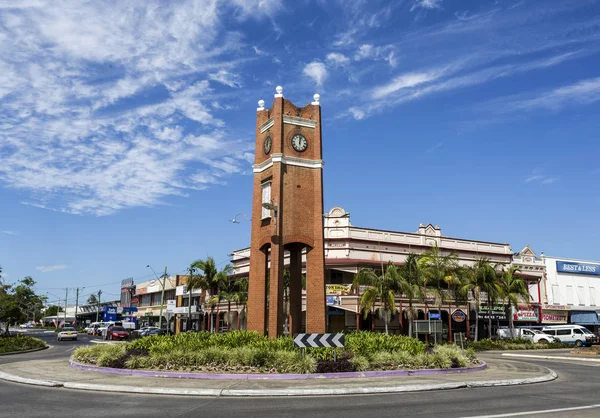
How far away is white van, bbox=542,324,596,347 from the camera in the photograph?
48719mm

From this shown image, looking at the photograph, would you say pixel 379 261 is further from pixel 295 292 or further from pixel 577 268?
pixel 577 268

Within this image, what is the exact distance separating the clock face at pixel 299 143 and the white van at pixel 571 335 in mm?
35336

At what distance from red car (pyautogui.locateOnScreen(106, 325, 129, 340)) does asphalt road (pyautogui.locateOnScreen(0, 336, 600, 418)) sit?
130ft

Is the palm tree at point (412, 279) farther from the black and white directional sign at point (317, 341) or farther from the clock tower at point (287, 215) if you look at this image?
the black and white directional sign at point (317, 341)

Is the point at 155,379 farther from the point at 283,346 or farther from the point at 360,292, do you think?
the point at 360,292

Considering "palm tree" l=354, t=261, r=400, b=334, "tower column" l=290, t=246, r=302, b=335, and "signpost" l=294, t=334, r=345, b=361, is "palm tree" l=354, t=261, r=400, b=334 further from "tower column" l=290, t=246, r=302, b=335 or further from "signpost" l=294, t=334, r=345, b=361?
"signpost" l=294, t=334, r=345, b=361

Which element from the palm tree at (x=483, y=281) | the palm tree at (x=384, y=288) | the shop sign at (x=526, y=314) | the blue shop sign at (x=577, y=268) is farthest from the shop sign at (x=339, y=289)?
the blue shop sign at (x=577, y=268)

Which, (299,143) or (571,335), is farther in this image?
(571,335)

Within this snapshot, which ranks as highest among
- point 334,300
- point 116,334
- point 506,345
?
point 334,300

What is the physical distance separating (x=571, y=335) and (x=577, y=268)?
2465 cm

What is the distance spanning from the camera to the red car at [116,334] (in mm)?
53969

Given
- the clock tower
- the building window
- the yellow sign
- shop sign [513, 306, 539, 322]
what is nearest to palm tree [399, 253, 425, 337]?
the yellow sign

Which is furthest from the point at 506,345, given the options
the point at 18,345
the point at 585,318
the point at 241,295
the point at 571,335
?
the point at 18,345

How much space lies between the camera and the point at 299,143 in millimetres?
28047
